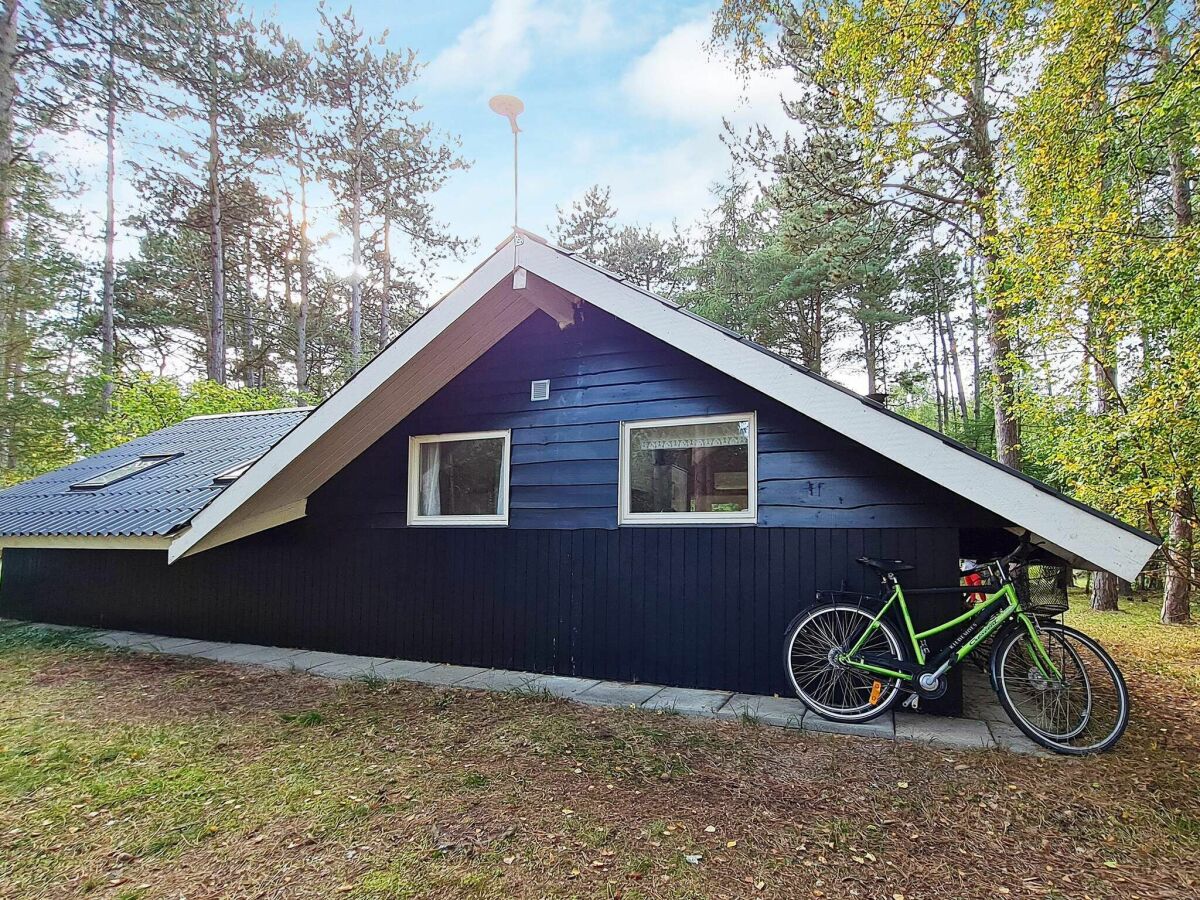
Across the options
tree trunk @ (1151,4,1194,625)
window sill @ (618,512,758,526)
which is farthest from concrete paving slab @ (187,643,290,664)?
tree trunk @ (1151,4,1194,625)

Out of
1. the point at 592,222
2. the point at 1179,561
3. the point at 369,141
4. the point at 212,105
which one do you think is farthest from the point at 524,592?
the point at 592,222

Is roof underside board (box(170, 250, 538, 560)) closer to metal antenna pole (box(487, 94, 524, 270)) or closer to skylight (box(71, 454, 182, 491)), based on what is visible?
metal antenna pole (box(487, 94, 524, 270))

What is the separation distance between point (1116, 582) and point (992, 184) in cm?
662

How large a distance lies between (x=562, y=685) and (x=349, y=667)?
2.06 meters

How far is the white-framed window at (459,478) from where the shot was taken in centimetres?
545

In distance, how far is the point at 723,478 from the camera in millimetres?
4586

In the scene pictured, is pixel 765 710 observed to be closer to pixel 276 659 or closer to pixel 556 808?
pixel 556 808

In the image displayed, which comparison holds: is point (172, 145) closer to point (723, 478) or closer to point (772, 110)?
point (772, 110)

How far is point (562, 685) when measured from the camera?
4637 mm

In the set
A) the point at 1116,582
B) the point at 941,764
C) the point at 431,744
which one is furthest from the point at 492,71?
the point at 1116,582

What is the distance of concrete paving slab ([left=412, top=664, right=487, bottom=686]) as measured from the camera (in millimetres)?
4824

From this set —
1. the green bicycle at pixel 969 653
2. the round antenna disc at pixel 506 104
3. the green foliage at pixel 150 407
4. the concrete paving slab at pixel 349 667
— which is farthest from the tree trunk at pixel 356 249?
Result: the green bicycle at pixel 969 653

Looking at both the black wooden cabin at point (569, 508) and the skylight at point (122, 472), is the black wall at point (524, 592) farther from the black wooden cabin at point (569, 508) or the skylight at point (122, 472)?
the skylight at point (122, 472)

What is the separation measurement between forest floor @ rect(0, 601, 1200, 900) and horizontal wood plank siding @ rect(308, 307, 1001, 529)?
147cm
